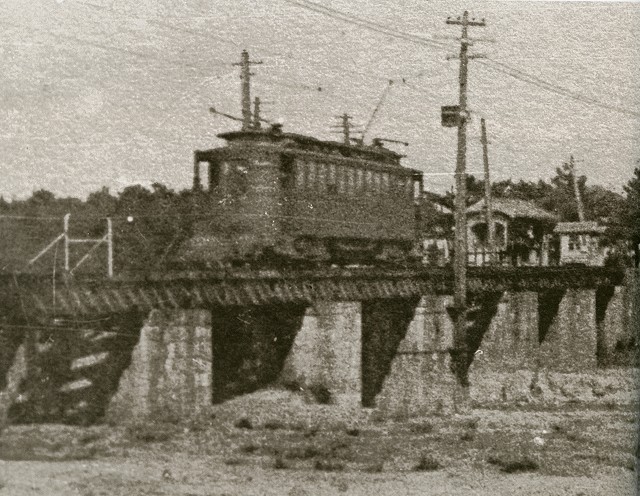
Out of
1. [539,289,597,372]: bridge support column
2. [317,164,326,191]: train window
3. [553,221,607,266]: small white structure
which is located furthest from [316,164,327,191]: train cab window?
[539,289,597,372]: bridge support column

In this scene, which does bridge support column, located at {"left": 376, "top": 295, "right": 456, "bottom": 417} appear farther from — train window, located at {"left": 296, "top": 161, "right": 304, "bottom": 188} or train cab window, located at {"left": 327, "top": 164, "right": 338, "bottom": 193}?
train window, located at {"left": 296, "top": 161, "right": 304, "bottom": 188}

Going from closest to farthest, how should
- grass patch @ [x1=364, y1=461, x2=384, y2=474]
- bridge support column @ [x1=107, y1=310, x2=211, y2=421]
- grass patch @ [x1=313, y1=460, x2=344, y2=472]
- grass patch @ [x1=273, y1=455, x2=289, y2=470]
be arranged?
grass patch @ [x1=273, y1=455, x2=289, y2=470] < grass patch @ [x1=364, y1=461, x2=384, y2=474] < grass patch @ [x1=313, y1=460, x2=344, y2=472] < bridge support column @ [x1=107, y1=310, x2=211, y2=421]

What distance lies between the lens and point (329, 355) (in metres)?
23.6

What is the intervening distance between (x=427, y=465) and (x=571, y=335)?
13.5 m

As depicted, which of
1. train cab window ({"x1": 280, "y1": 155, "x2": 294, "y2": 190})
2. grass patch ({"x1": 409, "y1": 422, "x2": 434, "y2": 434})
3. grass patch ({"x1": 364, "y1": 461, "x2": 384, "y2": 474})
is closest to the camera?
grass patch ({"x1": 364, "y1": 461, "x2": 384, "y2": 474})

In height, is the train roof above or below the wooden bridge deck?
above

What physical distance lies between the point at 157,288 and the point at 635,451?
399 inches

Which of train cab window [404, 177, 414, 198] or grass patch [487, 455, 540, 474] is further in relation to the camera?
train cab window [404, 177, 414, 198]

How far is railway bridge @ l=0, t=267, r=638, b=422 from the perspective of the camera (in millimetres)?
15930

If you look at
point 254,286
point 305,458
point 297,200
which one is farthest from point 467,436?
point 297,200

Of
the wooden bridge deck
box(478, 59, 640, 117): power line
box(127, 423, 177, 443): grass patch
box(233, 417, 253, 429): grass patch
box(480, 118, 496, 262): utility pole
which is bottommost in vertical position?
box(233, 417, 253, 429): grass patch

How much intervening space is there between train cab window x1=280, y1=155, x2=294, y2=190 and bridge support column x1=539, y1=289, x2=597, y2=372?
9.42 m

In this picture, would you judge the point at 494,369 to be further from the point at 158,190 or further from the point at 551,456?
the point at 158,190

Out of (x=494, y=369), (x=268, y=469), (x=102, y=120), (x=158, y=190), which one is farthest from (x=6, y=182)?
(x=494, y=369)
